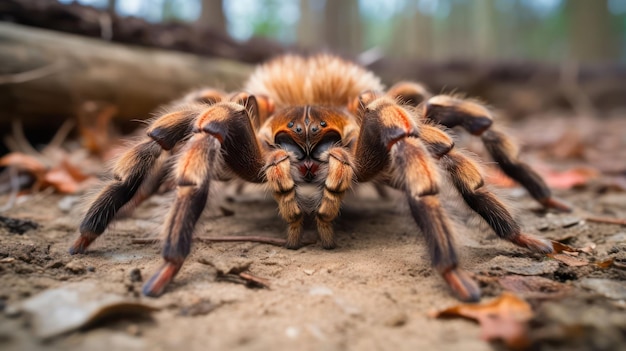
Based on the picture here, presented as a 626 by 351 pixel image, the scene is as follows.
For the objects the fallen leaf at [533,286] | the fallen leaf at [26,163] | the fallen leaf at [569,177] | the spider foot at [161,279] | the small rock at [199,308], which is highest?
the fallen leaf at [26,163]

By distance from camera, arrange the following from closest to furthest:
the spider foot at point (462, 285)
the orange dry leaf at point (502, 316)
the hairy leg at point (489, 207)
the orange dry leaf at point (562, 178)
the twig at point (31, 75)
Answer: the orange dry leaf at point (502, 316)
the spider foot at point (462, 285)
the hairy leg at point (489, 207)
the orange dry leaf at point (562, 178)
the twig at point (31, 75)

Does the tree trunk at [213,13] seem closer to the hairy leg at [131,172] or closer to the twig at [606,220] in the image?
the hairy leg at [131,172]

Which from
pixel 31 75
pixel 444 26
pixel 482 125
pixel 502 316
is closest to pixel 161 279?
pixel 502 316

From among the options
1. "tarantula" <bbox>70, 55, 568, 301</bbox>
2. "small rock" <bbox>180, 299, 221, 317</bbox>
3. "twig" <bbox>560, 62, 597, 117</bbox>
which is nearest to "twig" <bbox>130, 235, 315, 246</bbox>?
"tarantula" <bbox>70, 55, 568, 301</bbox>

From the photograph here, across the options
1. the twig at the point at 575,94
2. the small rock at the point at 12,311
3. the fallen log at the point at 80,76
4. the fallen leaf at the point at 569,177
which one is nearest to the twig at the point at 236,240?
the small rock at the point at 12,311

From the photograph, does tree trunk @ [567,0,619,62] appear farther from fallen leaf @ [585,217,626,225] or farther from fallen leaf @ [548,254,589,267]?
fallen leaf @ [548,254,589,267]

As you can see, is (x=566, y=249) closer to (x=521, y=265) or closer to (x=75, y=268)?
(x=521, y=265)

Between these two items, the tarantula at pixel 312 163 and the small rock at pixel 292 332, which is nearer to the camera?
the small rock at pixel 292 332

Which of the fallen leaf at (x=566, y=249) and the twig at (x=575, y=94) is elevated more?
the twig at (x=575, y=94)
